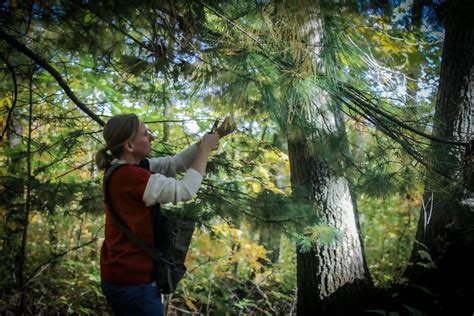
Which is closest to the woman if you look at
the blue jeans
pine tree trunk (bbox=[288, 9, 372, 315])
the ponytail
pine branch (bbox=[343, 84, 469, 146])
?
the blue jeans

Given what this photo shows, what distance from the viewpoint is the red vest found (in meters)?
2.10

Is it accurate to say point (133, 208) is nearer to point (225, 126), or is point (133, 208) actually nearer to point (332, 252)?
point (225, 126)

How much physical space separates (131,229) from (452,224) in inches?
124

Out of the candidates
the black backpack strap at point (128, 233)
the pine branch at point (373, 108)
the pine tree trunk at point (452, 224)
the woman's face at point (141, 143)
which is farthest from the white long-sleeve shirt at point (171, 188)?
the pine tree trunk at point (452, 224)

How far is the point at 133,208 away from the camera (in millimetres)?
2133

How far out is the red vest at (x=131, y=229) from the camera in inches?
82.6

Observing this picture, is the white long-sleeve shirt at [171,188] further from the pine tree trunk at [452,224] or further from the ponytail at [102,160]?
the pine tree trunk at [452,224]

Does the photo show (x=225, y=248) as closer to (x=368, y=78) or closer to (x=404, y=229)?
(x=404, y=229)

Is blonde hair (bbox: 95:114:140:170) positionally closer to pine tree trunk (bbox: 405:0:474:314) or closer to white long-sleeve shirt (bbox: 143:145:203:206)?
white long-sleeve shirt (bbox: 143:145:203:206)

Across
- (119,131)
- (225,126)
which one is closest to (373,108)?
(225,126)

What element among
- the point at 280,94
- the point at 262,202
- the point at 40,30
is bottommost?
the point at 262,202

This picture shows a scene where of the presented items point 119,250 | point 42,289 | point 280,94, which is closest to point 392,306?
point 280,94

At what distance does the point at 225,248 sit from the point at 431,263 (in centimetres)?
298

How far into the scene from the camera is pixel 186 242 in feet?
7.25
